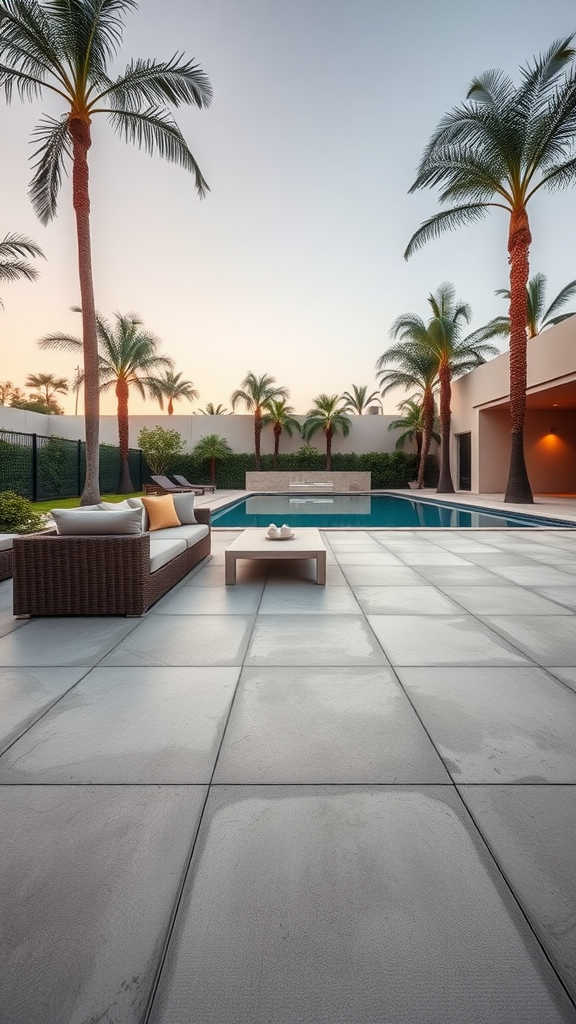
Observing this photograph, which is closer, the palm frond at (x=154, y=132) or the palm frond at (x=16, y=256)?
the palm frond at (x=154, y=132)

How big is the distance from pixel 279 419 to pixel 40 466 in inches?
459

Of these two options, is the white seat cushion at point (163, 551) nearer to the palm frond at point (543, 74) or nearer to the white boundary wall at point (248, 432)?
the palm frond at point (543, 74)

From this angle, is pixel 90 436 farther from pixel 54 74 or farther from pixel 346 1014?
pixel 346 1014

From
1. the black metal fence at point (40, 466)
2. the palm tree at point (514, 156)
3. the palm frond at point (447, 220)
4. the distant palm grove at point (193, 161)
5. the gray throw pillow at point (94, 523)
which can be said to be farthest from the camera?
the black metal fence at point (40, 466)

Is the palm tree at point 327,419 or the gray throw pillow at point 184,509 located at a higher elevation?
the palm tree at point 327,419

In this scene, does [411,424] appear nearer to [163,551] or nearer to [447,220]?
[447,220]

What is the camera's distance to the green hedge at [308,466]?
23.5m

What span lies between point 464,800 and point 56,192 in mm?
12246

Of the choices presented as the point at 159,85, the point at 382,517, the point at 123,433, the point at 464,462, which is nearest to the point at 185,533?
the point at 382,517

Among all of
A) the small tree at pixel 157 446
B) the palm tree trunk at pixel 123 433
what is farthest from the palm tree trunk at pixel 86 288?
the small tree at pixel 157 446

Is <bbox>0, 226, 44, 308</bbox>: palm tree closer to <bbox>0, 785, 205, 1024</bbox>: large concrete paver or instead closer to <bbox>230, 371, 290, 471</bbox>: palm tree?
<bbox>230, 371, 290, 471</bbox>: palm tree

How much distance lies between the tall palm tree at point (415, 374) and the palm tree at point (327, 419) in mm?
2638

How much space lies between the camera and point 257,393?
22594 millimetres

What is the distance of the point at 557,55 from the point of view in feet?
31.4
